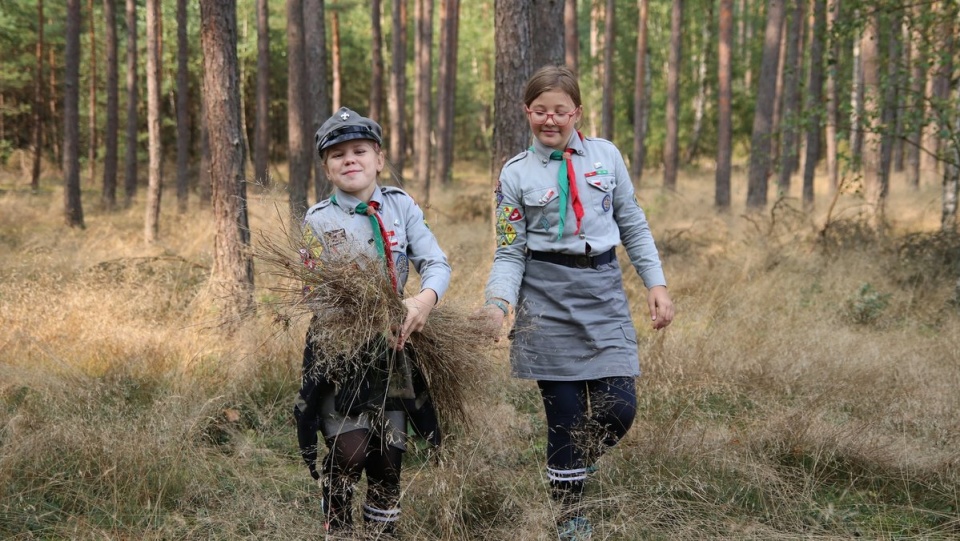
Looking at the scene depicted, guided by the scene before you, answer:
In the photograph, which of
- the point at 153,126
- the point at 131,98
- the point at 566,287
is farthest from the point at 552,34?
the point at 131,98

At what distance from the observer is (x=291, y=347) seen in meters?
4.79

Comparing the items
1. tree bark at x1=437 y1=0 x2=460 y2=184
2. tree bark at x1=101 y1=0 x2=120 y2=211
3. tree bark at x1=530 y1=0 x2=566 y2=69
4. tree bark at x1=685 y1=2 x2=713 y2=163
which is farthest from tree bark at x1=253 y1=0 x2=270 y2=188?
tree bark at x1=685 y1=2 x2=713 y2=163

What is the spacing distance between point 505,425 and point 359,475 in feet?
4.18

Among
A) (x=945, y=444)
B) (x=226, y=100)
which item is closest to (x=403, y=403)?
(x=945, y=444)

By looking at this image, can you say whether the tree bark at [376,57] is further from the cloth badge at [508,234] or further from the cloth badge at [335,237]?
the cloth badge at [335,237]

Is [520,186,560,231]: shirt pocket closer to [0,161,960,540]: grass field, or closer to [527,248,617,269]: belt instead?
[527,248,617,269]: belt

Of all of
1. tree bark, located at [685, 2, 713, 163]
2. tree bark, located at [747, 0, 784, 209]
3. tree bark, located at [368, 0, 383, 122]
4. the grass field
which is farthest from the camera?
tree bark, located at [685, 2, 713, 163]

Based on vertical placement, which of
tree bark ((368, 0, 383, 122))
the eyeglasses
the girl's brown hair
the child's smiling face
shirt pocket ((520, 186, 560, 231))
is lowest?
shirt pocket ((520, 186, 560, 231))

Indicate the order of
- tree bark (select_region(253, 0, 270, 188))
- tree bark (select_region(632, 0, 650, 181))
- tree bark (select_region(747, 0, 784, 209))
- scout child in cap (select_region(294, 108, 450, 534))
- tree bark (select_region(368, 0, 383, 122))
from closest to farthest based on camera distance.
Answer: scout child in cap (select_region(294, 108, 450, 534)) → tree bark (select_region(747, 0, 784, 209)) → tree bark (select_region(253, 0, 270, 188)) → tree bark (select_region(368, 0, 383, 122)) → tree bark (select_region(632, 0, 650, 181))

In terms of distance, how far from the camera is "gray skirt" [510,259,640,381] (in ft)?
9.62

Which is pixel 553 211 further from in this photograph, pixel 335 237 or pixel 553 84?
pixel 335 237

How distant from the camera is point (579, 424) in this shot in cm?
297

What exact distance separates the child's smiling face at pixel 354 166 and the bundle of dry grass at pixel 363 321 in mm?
240

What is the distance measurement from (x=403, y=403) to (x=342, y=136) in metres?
0.95
